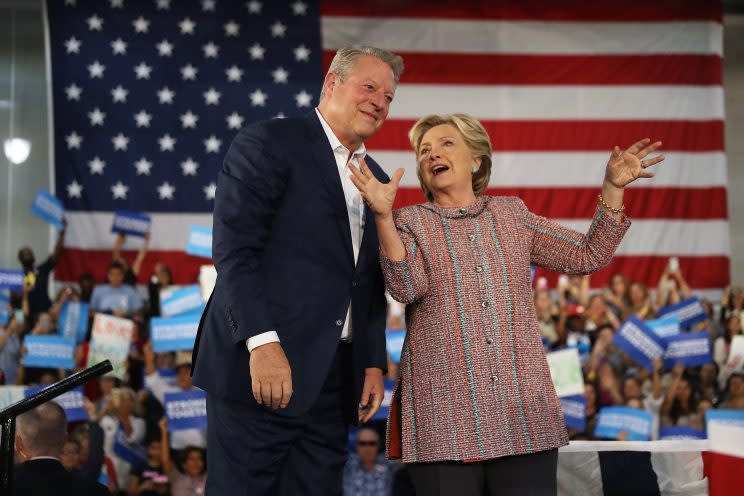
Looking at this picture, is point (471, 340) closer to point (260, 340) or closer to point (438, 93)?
point (260, 340)

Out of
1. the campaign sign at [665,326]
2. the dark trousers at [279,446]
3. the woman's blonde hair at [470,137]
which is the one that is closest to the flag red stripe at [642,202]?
the campaign sign at [665,326]

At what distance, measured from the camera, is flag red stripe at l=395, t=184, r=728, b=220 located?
8703mm

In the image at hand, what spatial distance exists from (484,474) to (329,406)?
0.33m

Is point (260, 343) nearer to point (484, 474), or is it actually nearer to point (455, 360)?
point (455, 360)

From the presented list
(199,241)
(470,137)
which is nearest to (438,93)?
(199,241)

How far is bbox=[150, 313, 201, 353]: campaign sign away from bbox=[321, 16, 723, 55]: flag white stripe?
3.85 m

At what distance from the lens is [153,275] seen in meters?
8.25

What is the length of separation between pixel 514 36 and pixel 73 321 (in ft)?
15.7

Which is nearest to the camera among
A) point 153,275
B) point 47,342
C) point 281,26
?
point 47,342

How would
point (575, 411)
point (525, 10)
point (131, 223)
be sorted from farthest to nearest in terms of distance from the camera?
point (525, 10) → point (131, 223) → point (575, 411)

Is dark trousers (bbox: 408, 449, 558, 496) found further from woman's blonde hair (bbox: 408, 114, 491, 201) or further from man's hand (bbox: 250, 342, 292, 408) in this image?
woman's blonde hair (bbox: 408, 114, 491, 201)


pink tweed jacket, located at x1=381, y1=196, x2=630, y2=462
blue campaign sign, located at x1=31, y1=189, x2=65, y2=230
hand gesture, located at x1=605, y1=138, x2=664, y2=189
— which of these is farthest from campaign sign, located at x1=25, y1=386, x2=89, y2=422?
hand gesture, located at x1=605, y1=138, x2=664, y2=189

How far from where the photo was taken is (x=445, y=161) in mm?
1994

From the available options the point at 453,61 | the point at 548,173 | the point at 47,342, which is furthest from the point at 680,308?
the point at 47,342
